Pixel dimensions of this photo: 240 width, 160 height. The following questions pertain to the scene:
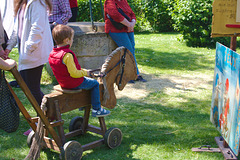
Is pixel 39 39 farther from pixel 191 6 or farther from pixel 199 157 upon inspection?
pixel 191 6

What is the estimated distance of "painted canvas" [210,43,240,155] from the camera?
10.3 feet

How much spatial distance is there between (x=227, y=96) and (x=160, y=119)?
156 centimetres

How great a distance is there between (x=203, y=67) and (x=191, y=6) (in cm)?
292

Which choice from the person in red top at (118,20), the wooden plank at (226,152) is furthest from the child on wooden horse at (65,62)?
the person in red top at (118,20)

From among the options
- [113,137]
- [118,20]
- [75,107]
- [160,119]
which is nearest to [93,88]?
[75,107]

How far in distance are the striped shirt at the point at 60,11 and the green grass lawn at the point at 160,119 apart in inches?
60.1

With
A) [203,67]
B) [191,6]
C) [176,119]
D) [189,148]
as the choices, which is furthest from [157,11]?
[189,148]

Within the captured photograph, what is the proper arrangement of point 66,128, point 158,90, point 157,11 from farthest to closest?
point 157,11 < point 158,90 < point 66,128

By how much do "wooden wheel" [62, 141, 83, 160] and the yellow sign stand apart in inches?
74.8

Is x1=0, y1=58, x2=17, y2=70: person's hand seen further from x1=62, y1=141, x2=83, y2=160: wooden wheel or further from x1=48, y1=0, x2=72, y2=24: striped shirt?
x1=48, y1=0, x2=72, y2=24: striped shirt

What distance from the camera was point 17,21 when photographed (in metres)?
4.05

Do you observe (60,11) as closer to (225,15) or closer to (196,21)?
(225,15)

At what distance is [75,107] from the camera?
3.60m

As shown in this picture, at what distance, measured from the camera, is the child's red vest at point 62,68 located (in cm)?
335
